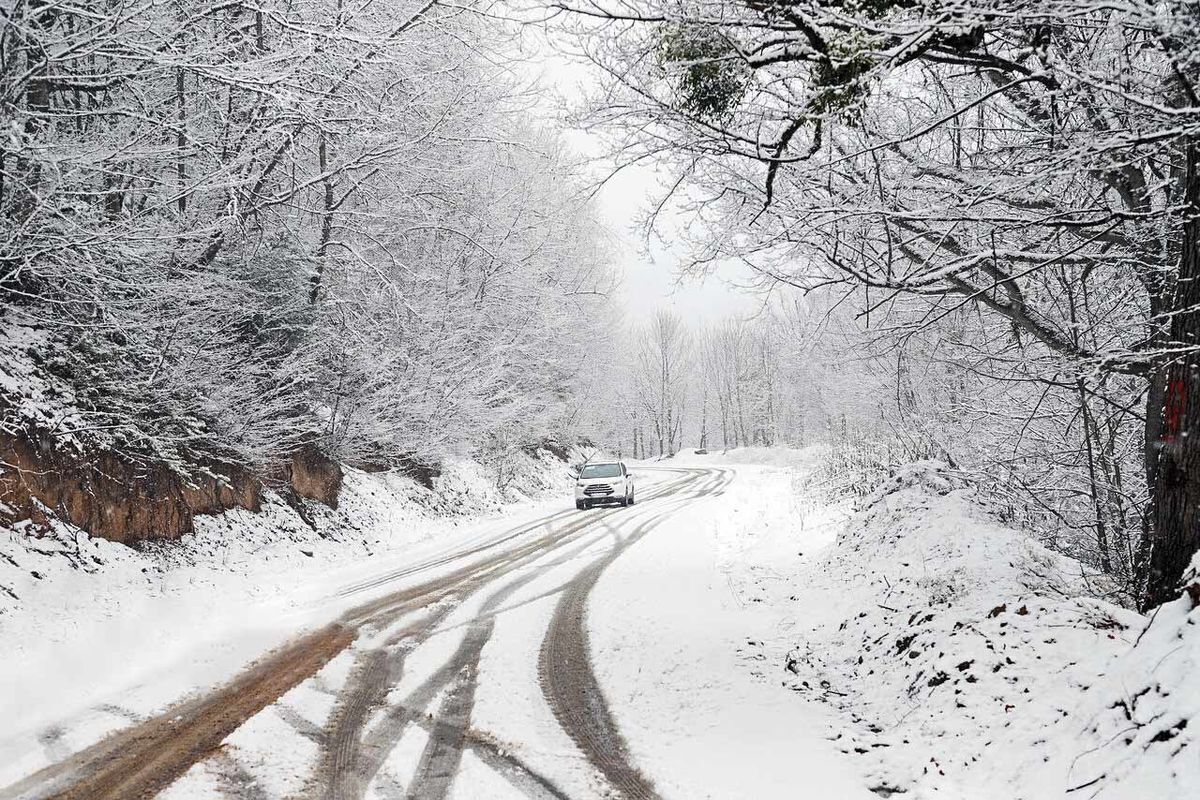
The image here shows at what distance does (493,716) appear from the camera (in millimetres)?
5383

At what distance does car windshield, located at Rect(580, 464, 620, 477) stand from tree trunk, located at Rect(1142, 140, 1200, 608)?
17331mm

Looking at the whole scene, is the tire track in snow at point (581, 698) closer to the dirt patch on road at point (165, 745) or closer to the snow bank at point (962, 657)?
the snow bank at point (962, 657)

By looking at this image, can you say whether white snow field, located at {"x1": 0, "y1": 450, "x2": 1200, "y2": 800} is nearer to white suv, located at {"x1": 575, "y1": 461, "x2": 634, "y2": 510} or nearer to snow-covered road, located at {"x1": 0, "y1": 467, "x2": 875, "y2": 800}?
snow-covered road, located at {"x1": 0, "y1": 467, "x2": 875, "y2": 800}

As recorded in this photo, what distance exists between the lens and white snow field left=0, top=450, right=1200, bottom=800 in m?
4.16

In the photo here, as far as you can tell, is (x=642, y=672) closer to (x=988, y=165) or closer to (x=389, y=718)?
(x=389, y=718)

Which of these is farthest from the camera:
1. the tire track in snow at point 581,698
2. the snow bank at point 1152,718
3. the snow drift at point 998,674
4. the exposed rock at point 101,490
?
the exposed rock at point 101,490

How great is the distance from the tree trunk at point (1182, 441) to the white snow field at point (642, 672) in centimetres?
48

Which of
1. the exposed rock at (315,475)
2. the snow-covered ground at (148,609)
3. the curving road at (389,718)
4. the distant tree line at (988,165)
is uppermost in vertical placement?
the distant tree line at (988,165)

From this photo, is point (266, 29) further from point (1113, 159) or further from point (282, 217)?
point (1113, 159)

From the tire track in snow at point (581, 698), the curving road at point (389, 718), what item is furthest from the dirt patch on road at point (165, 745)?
the tire track in snow at point (581, 698)

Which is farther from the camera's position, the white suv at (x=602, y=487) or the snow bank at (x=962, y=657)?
the white suv at (x=602, y=487)

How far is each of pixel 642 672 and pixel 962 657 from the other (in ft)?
9.27

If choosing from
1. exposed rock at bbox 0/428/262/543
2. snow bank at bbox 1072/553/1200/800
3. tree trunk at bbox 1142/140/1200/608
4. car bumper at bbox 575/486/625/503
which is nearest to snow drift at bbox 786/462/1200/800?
snow bank at bbox 1072/553/1200/800

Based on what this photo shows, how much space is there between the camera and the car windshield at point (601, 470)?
21.6 meters
